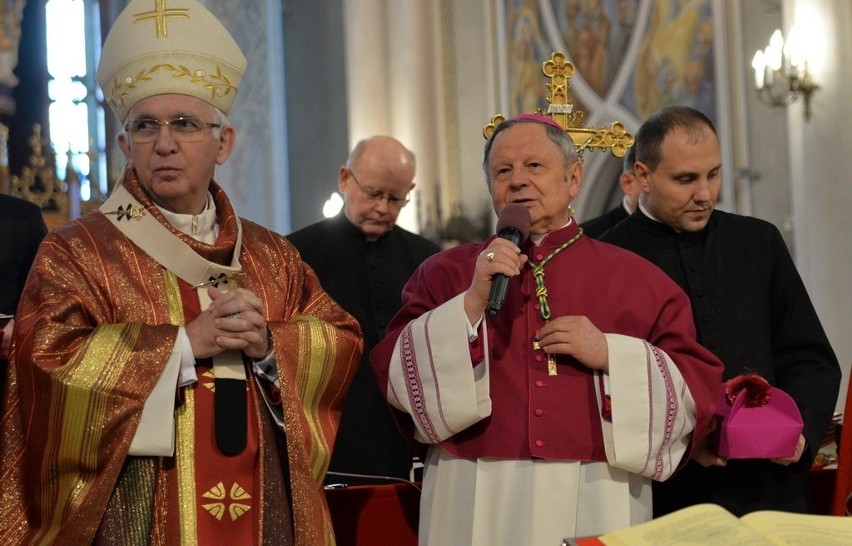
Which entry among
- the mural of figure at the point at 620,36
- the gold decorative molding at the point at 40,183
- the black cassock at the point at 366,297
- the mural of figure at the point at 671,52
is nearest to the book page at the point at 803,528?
the black cassock at the point at 366,297

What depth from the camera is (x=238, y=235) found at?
3.29 m

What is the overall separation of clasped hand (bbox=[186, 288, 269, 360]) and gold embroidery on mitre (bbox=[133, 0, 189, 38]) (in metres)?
0.84

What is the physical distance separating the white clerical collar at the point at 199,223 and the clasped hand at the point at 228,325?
1.07ft

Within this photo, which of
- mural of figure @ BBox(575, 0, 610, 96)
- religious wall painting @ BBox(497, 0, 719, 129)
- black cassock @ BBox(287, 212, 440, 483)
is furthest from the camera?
mural of figure @ BBox(575, 0, 610, 96)

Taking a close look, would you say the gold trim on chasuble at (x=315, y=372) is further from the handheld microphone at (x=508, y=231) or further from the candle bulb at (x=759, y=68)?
the candle bulb at (x=759, y=68)

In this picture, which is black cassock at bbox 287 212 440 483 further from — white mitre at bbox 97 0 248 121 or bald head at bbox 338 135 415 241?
white mitre at bbox 97 0 248 121

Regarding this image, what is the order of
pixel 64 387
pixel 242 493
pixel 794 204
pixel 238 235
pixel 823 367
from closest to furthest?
1. pixel 64 387
2. pixel 242 493
3. pixel 238 235
4. pixel 823 367
5. pixel 794 204

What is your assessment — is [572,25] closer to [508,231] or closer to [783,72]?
[783,72]

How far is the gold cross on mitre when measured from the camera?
3910 millimetres

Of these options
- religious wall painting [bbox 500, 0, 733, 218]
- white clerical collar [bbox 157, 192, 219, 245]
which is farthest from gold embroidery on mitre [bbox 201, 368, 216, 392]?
religious wall painting [bbox 500, 0, 733, 218]

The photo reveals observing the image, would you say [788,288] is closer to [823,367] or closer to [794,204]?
[823,367]

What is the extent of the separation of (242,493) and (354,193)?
2514 mm

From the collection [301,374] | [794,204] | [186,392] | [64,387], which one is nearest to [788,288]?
[301,374]

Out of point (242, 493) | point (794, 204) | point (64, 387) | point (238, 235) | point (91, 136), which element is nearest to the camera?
point (64, 387)
